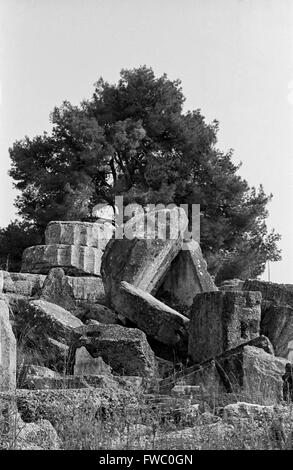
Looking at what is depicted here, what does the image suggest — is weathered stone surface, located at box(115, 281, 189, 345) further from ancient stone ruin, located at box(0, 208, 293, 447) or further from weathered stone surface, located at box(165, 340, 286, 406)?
weathered stone surface, located at box(165, 340, 286, 406)

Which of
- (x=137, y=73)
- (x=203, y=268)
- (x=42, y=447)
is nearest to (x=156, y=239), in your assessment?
(x=203, y=268)

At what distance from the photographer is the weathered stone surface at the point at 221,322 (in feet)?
34.0

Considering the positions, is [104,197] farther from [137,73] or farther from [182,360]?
[182,360]

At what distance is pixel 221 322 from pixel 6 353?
329 centimetres

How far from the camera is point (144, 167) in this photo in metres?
27.1

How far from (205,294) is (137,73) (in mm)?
17825

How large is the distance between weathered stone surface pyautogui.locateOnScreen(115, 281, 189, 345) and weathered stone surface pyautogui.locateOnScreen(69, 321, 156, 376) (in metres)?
1.37

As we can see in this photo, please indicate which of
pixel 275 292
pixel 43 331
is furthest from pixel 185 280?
pixel 43 331

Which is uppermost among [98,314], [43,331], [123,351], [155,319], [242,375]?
[98,314]

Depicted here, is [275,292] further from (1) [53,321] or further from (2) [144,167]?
(2) [144,167]

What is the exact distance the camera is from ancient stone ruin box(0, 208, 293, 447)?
26.4ft

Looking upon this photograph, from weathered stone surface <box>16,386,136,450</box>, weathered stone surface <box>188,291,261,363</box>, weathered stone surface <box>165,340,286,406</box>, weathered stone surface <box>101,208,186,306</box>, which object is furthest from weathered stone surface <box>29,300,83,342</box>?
weathered stone surface <box>16,386,136,450</box>

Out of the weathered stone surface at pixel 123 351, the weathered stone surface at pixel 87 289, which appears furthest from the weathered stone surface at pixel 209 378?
the weathered stone surface at pixel 87 289

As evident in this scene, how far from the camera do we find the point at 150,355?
9312 millimetres
